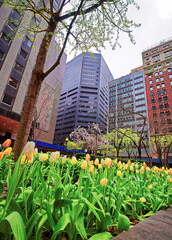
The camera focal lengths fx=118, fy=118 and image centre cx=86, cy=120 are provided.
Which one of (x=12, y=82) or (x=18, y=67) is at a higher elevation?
(x=18, y=67)

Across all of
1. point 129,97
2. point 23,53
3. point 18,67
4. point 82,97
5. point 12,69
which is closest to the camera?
point 12,69

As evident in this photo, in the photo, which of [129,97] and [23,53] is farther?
[129,97]

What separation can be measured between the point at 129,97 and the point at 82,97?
123 ft

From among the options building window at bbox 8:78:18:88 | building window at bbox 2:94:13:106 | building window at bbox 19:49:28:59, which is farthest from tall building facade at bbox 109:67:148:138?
building window at bbox 2:94:13:106

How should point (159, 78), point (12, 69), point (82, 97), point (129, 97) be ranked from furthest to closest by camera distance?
point (82, 97) < point (129, 97) < point (159, 78) < point (12, 69)

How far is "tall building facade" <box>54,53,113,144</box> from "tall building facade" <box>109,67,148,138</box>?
16881mm

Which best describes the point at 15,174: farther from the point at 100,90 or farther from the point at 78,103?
the point at 100,90

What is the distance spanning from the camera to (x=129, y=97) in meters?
69.9

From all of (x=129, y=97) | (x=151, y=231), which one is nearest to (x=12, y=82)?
(x=151, y=231)

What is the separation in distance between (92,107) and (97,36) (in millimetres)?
83270

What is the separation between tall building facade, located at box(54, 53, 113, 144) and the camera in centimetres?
8794

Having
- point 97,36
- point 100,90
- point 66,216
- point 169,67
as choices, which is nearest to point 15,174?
point 66,216

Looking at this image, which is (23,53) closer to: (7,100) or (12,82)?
(12,82)

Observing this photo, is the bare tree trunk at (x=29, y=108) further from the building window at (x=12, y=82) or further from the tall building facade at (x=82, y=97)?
Result: the tall building facade at (x=82, y=97)
